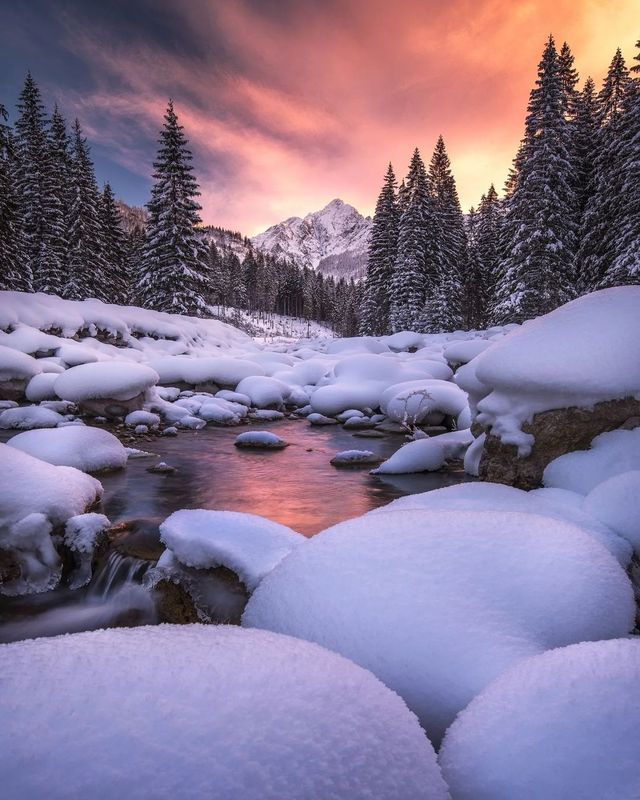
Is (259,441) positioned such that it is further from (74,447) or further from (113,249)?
(113,249)

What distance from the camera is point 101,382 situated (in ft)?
33.1

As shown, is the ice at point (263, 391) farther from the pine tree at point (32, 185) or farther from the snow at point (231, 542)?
the pine tree at point (32, 185)

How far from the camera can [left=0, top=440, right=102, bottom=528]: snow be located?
378 centimetres

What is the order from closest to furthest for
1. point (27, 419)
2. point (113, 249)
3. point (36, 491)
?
point (36, 491) → point (27, 419) → point (113, 249)

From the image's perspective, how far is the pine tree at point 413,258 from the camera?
107 ft

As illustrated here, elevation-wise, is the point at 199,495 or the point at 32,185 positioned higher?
the point at 32,185

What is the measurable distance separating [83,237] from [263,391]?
855 inches

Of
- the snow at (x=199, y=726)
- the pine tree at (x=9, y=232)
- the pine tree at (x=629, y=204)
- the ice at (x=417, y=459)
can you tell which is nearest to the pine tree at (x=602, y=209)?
the pine tree at (x=629, y=204)

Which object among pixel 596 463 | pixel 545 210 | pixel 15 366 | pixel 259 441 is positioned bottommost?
pixel 259 441

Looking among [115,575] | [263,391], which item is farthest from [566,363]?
[263,391]

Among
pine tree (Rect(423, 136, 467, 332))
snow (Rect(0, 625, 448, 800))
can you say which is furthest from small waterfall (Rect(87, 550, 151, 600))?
pine tree (Rect(423, 136, 467, 332))

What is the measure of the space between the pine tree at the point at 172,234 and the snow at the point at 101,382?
17.2 metres

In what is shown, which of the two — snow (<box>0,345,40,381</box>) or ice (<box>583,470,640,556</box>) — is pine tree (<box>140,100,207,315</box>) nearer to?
snow (<box>0,345,40,381</box>)

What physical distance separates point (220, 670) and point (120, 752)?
378mm
